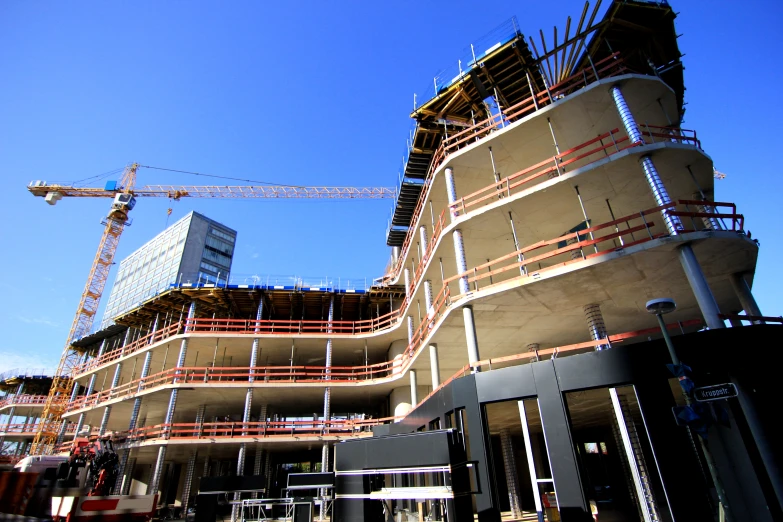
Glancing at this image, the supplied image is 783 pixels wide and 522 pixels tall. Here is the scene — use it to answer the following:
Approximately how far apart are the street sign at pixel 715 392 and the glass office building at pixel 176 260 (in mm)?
89219

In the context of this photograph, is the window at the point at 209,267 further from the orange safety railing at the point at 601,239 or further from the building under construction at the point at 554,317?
the orange safety railing at the point at 601,239

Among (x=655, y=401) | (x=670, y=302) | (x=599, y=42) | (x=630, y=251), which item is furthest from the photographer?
(x=599, y=42)

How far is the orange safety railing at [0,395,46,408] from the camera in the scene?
149 feet

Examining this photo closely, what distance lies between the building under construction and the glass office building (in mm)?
61447

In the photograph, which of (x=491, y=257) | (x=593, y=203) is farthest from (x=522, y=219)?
(x=491, y=257)

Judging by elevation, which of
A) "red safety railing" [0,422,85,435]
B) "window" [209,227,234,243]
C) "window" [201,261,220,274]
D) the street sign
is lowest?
the street sign

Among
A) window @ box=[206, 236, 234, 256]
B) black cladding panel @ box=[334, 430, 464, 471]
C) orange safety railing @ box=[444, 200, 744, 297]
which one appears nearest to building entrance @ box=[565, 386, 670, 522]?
orange safety railing @ box=[444, 200, 744, 297]

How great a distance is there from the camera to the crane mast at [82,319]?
149 feet

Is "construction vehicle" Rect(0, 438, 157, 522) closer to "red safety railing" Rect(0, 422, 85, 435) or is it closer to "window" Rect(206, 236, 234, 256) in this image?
"red safety railing" Rect(0, 422, 85, 435)

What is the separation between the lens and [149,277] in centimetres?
9350

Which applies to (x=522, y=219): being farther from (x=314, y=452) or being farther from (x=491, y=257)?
(x=314, y=452)

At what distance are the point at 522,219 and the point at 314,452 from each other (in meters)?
27.5

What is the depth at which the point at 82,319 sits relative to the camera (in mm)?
55000

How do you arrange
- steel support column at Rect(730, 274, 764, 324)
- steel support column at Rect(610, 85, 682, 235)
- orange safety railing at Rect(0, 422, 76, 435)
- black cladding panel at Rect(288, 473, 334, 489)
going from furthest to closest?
1. orange safety railing at Rect(0, 422, 76, 435)
2. black cladding panel at Rect(288, 473, 334, 489)
3. steel support column at Rect(730, 274, 764, 324)
4. steel support column at Rect(610, 85, 682, 235)
